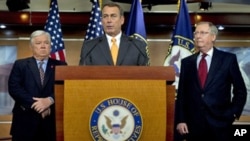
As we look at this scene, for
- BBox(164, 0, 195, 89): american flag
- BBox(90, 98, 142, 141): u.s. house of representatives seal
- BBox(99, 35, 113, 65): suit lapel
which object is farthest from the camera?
BBox(164, 0, 195, 89): american flag

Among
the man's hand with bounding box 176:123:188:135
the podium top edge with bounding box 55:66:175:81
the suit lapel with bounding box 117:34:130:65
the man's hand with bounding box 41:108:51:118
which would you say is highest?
A: the suit lapel with bounding box 117:34:130:65

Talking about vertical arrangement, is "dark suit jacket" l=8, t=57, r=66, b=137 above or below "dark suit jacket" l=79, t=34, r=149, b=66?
below

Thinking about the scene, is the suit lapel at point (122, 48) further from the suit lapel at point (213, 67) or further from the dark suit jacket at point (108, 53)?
the suit lapel at point (213, 67)

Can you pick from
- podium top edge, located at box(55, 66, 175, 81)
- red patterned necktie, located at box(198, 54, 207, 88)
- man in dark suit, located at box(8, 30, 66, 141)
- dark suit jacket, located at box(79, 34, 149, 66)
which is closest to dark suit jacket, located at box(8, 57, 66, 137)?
man in dark suit, located at box(8, 30, 66, 141)

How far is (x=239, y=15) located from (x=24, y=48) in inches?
147

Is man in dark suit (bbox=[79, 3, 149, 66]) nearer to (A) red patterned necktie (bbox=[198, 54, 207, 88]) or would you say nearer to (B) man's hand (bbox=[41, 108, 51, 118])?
(A) red patterned necktie (bbox=[198, 54, 207, 88])

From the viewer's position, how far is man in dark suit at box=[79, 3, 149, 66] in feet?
7.36

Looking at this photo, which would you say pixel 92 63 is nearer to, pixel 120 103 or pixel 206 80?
pixel 120 103

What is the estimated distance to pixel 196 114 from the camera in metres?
2.97

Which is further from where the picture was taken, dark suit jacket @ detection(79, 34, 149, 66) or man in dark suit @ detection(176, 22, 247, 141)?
man in dark suit @ detection(176, 22, 247, 141)

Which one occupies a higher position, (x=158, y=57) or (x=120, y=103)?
(x=120, y=103)

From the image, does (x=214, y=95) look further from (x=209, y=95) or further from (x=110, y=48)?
(x=110, y=48)

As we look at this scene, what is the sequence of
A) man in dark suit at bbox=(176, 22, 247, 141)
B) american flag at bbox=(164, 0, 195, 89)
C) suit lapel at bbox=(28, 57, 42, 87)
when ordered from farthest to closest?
american flag at bbox=(164, 0, 195, 89)
suit lapel at bbox=(28, 57, 42, 87)
man in dark suit at bbox=(176, 22, 247, 141)

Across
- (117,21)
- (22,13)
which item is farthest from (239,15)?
(117,21)
